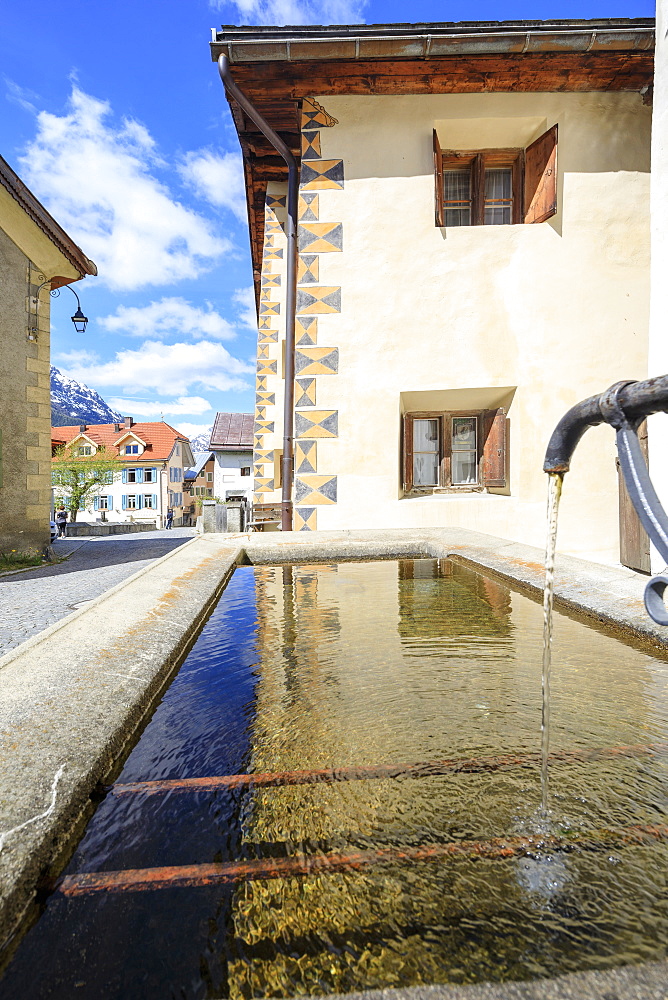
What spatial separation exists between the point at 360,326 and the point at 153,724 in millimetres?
6060

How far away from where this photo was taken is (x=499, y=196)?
283 inches

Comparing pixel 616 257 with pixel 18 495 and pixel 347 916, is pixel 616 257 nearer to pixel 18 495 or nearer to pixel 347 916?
pixel 347 916

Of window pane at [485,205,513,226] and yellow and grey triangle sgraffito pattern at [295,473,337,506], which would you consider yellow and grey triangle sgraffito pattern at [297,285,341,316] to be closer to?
yellow and grey triangle sgraffito pattern at [295,473,337,506]

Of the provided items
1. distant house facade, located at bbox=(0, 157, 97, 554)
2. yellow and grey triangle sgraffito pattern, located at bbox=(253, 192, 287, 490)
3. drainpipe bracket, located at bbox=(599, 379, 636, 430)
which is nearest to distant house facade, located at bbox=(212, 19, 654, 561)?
yellow and grey triangle sgraffito pattern, located at bbox=(253, 192, 287, 490)

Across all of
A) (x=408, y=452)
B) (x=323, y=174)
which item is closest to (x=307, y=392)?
(x=408, y=452)

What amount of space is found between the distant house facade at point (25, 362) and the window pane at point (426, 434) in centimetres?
498

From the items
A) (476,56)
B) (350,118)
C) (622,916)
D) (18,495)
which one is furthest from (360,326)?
(622,916)

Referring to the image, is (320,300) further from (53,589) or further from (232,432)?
(232,432)

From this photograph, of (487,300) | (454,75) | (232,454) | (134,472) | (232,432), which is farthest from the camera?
(134,472)

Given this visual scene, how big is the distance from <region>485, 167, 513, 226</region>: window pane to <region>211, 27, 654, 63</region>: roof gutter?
4.47 feet

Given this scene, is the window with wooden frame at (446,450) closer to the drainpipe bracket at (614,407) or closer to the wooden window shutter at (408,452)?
the wooden window shutter at (408,452)

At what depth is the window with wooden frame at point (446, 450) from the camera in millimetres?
7113

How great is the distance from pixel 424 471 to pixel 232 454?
26244 mm

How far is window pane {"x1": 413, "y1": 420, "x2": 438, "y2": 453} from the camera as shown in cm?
730
